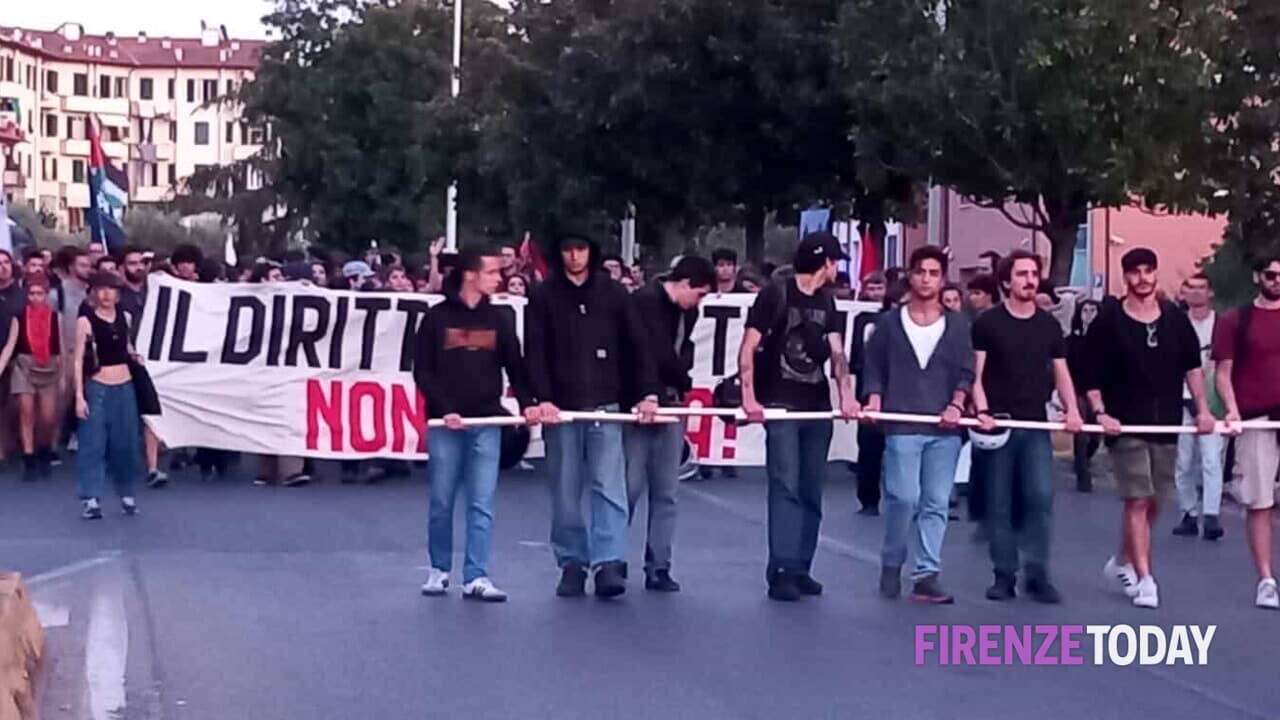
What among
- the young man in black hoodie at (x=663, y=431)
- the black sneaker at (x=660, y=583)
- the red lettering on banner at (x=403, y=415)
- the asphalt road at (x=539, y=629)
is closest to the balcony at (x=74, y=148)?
the red lettering on banner at (x=403, y=415)

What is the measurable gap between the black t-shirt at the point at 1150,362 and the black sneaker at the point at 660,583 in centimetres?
250

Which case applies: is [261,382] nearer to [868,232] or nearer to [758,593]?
[758,593]

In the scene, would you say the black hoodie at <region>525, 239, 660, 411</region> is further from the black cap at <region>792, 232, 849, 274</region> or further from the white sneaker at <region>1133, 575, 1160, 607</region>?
the white sneaker at <region>1133, 575, 1160, 607</region>

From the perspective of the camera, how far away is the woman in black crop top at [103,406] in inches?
654

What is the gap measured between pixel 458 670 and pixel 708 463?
10.3m

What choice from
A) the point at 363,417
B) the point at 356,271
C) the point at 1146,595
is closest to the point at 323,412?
the point at 363,417

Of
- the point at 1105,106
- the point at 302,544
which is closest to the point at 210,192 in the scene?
the point at 1105,106

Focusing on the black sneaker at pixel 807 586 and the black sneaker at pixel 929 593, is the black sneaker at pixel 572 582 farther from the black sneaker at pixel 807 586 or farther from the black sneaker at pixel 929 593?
the black sneaker at pixel 929 593

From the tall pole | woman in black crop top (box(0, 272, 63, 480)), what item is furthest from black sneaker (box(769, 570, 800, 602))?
the tall pole

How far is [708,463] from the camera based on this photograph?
20.4 m

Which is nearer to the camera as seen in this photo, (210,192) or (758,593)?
(758,593)

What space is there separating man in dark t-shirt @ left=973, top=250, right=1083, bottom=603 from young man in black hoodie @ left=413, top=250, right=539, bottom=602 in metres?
2.49

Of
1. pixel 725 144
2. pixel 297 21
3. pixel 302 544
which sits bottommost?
pixel 302 544

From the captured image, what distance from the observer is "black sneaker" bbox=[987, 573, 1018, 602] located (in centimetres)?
1276
